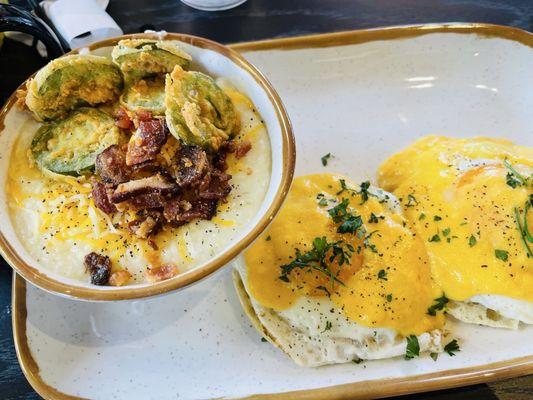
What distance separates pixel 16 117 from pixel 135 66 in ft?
1.87

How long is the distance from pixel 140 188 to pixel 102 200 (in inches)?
6.3

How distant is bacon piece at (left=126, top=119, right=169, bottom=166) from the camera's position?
1.97m

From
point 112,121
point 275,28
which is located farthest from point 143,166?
point 275,28

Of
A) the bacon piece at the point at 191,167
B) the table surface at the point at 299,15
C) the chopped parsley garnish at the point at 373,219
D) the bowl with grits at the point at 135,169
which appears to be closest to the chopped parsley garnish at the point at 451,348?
the chopped parsley garnish at the point at 373,219

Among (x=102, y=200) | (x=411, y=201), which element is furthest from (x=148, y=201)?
(x=411, y=201)

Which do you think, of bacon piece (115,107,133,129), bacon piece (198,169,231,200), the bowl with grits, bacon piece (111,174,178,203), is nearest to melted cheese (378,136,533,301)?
the bowl with grits

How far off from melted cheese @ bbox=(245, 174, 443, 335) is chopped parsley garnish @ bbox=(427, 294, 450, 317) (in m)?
0.02

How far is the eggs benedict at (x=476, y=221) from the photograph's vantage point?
7.63 feet

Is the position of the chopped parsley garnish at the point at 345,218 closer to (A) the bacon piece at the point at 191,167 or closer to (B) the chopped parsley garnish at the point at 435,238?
(B) the chopped parsley garnish at the point at 435,238

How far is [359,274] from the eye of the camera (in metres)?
2.32

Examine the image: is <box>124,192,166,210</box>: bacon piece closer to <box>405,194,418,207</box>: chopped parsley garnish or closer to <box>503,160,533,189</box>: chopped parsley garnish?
<box>405,194,418,207</box>: chopped parsley garnish

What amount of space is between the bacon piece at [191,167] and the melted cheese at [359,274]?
54 centimetres

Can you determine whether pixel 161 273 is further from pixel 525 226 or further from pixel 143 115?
pixel 525 226

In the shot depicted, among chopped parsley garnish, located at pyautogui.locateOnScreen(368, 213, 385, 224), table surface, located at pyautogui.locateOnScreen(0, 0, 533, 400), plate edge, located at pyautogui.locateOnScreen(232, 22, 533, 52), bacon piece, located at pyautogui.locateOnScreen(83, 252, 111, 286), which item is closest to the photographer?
bacon piece, located at pyautogui.locateOnScreen(83, 252, 111, 286)
